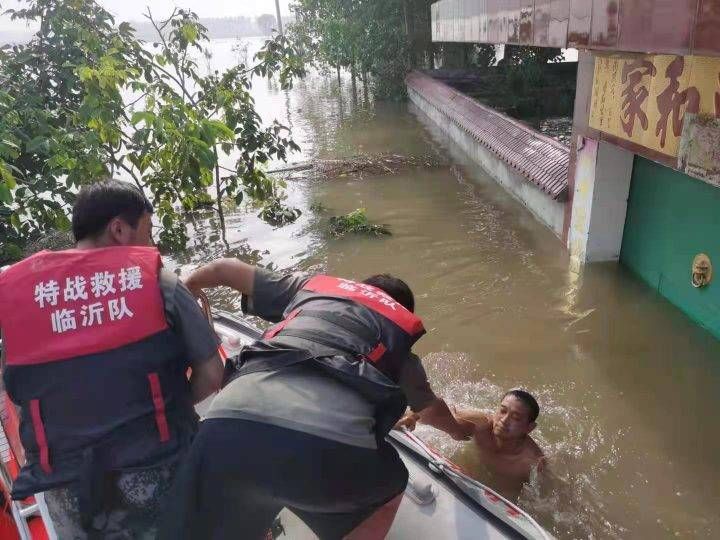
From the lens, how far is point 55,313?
158 cm

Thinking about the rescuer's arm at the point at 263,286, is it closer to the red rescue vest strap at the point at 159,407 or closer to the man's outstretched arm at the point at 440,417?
the red rescue vest strap at the point at 159,407

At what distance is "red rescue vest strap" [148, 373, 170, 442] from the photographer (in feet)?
5.44

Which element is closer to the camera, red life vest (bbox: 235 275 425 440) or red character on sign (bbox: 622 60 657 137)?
red life vest (bbox: 235 275 425 440)

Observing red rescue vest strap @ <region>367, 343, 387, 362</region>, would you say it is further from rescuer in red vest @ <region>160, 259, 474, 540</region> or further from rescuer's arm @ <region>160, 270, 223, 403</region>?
rescuer's arm @ <region>160, 270, 223, 403</region>

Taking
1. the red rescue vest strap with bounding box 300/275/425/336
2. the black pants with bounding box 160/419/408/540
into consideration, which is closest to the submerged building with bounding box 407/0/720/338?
the red rescue vest strap with bounding box 300/275/425/336

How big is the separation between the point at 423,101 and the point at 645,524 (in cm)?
1475

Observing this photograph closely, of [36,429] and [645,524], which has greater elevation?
[36,429]

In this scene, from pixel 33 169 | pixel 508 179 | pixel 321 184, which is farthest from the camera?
pixel 321 184

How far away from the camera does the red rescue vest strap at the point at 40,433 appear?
63.1 inches

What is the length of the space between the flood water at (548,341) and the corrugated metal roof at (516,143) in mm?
690

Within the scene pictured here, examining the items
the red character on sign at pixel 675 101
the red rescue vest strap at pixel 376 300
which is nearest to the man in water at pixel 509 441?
the red rescue vest strap at pixel 376 300

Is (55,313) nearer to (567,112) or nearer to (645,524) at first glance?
(645,524)

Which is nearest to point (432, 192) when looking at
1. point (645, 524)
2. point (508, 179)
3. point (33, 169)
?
point (508, 179)

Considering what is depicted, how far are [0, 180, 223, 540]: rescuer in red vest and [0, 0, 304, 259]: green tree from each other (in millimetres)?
2748
